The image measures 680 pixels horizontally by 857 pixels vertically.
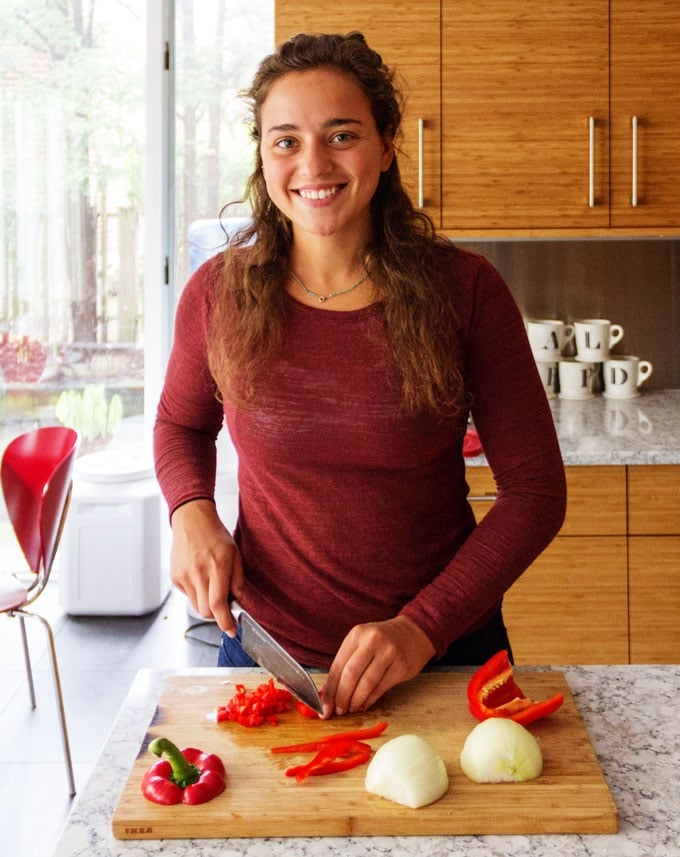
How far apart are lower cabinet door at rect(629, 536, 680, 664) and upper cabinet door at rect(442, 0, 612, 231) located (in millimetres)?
917

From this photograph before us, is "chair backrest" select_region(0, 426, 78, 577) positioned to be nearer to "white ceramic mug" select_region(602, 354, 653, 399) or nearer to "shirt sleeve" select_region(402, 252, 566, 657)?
"shirt sleeve" select_region(402, 252, 566, 657)

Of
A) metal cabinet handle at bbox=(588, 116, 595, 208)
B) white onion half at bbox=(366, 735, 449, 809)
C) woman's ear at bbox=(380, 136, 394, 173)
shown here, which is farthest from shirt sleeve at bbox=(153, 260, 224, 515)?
metal cabinet handle at bbox=(588, 116, 595, 208)

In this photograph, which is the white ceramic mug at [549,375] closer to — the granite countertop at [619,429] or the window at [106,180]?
the granite countertop at [619,429]

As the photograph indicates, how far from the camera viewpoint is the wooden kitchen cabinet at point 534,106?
2.93 meters

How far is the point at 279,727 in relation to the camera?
114 cm

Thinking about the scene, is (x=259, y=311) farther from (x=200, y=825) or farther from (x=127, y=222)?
(x=127, y=222)

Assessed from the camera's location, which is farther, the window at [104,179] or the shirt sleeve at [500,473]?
the window at [104,179]

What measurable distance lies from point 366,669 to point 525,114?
2166 mm

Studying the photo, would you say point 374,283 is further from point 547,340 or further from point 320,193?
point 547,340

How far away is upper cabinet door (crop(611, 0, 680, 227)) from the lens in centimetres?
293

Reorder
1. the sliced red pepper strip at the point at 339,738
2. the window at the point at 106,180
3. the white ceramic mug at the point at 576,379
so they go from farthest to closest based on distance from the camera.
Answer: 1. the window at the point at 106,180
2. the white ceramic mug at the point at 576,379
3. the sliced red pepper strip at the point at 339,738

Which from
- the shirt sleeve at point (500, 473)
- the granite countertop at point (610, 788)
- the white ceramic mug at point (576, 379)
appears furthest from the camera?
the white ceramic mug at point (576, 379)

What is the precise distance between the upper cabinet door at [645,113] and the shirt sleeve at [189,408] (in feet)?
5.89

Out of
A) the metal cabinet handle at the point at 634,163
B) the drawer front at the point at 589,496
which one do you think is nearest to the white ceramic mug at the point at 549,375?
the metal cabinet handle at the point at 634,163
